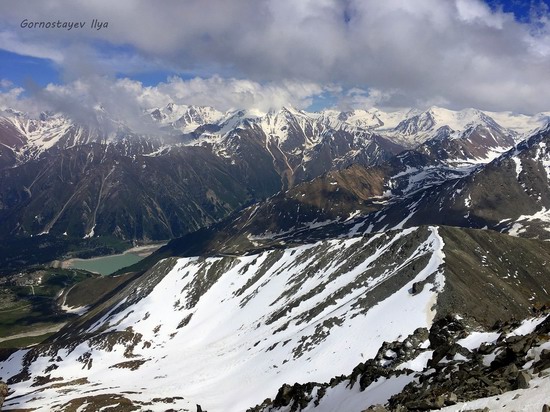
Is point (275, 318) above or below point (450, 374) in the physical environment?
below

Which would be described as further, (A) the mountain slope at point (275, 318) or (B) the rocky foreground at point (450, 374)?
(A) the mountain slope at point (275, 318)

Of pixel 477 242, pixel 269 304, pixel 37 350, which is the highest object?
pixel 37 350

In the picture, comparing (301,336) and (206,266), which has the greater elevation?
(206,266)

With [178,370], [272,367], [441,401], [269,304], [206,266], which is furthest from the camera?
[206,266]

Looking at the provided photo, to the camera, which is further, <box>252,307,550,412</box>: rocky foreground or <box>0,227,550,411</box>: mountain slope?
<box>0,227,550,411</box>: mountain slope

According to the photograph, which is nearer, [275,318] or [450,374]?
[450,374]

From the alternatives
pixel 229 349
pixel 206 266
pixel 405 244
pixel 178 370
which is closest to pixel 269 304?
pixel 229 349

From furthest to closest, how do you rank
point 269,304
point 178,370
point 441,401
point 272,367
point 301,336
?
point 269,304, point 178,370, point 301,336, point 272,367, point 441,401

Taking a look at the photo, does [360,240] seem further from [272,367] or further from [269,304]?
[272,367]

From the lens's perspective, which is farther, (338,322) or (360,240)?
(360,240)
